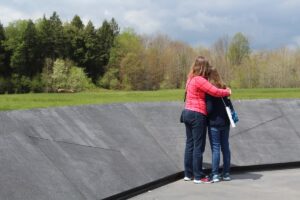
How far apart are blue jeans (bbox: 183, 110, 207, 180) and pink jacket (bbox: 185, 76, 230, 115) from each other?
9cm

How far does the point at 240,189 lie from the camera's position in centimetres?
714

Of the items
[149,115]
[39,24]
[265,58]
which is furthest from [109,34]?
[149,115]

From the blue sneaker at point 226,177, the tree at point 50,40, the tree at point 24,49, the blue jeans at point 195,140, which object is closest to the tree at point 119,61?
the tree at point 50,40

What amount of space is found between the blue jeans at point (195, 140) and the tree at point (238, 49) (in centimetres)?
6652

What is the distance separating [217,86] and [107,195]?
237cm

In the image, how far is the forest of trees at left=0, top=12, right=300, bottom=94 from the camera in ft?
205

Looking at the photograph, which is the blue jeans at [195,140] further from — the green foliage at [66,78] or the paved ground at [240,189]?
the green foliage at [66,78]

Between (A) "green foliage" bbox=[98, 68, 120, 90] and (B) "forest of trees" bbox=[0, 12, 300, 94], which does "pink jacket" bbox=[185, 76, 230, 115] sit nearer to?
(B) "forest of trees" bbox=[0, 12, 300, 94]

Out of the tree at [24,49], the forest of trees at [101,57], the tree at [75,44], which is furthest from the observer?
the tree at [75,44]

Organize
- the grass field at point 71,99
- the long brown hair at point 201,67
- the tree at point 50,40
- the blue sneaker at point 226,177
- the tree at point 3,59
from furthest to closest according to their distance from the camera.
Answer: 1. the tree at point 50,40
2. the tree at point 3,59
3. the grass field at point 71,99
4. the blue sneaker at point 226,177
5. the long brown hair at point 201,67

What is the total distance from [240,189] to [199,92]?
1.44 meters

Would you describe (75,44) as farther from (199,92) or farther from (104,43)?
(199,92)

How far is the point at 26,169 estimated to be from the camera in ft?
19.1

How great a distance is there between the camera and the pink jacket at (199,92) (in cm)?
739
